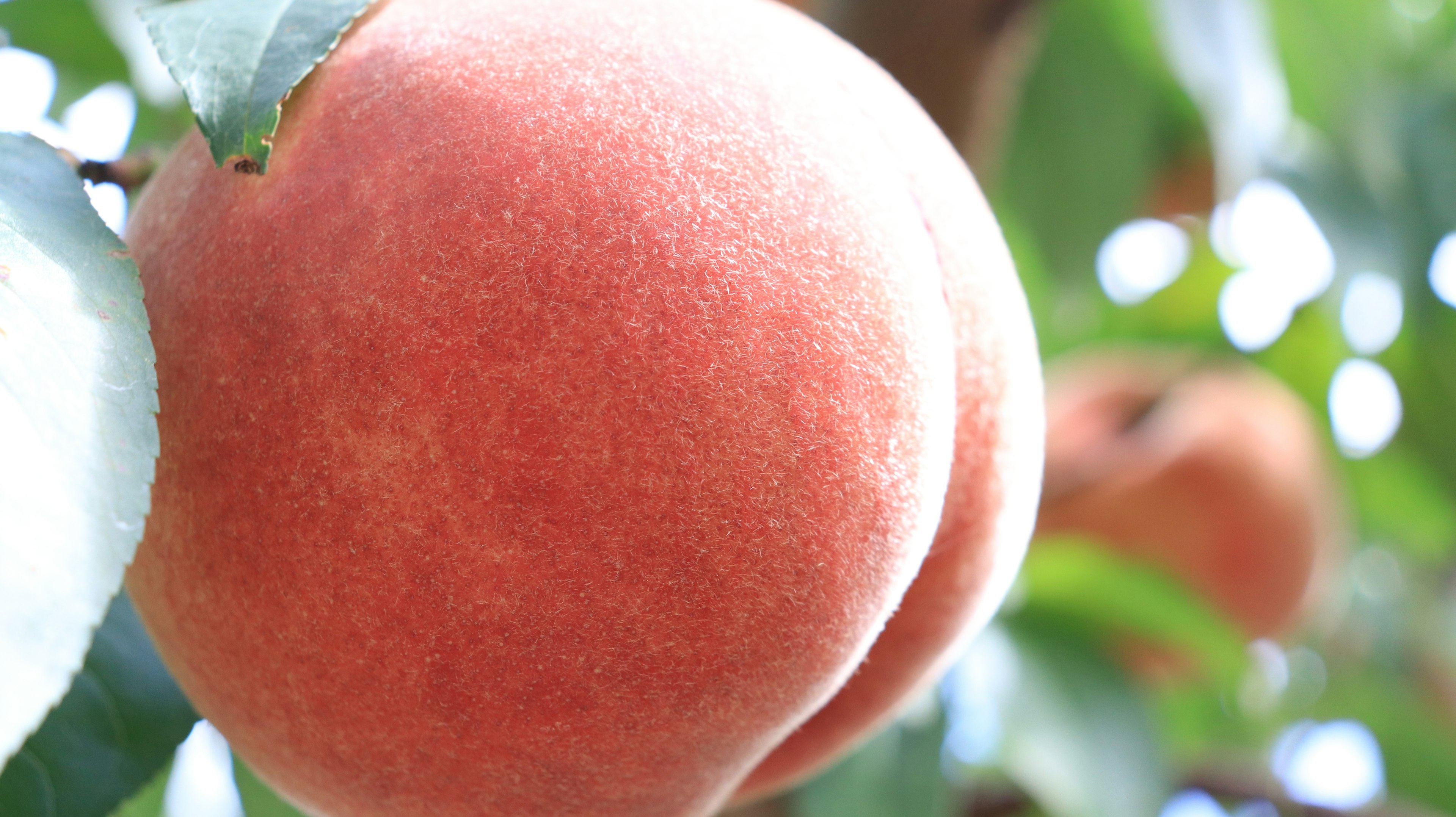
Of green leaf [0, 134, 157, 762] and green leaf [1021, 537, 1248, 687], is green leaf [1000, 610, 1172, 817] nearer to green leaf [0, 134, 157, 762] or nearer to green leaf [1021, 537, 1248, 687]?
green leaf [1021, 537, 1248, 687]

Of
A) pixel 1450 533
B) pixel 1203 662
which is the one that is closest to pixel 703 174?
pixel 1203 662

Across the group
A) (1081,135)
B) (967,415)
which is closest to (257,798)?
(967,415)

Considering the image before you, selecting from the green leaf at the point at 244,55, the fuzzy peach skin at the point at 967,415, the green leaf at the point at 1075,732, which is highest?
the green leaf at the point at 244,55

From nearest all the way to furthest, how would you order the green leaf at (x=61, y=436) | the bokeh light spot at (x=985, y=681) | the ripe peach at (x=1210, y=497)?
the green leaf at (x=61, y=436) → the bokeh light spot at (x=985, y=681) → the ripe peach at (x=1210, y=497)

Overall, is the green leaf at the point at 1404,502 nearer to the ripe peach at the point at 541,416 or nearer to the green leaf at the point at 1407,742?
the green leaf at the point at 1407,742

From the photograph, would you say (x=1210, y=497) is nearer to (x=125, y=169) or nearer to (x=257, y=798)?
(x=257, y=798)

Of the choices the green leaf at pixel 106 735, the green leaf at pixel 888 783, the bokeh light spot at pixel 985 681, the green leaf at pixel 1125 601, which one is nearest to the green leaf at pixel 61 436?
the green leaf at pixel 106 735
